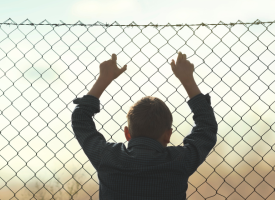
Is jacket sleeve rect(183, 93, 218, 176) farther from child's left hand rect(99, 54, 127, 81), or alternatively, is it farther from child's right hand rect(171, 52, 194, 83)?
child's left hand rect(99, 54, 127, 81)

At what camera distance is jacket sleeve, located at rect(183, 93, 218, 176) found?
1.41 meters

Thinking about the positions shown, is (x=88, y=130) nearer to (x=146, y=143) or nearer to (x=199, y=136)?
(x=146, y=143)

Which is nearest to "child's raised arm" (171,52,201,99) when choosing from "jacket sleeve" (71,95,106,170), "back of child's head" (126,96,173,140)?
"back of child's head" (126,96,173,140)

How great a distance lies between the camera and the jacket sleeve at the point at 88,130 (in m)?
1.41

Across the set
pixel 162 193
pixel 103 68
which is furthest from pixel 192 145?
pixel 103 68

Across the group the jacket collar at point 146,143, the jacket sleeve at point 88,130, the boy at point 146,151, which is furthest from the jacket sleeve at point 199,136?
the jacket sleeve at point 88,130

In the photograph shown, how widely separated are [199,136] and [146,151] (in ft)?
1.16

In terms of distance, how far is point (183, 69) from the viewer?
67.9 inches

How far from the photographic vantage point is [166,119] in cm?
143

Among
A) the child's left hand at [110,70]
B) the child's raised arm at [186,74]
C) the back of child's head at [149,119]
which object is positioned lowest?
the back of child's head at [149,119]

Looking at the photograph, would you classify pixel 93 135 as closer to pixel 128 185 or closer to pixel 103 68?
pixel 128 185

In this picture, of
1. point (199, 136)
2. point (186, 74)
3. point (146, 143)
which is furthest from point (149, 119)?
point (186, 74)

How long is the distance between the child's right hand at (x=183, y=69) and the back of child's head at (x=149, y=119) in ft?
1.15

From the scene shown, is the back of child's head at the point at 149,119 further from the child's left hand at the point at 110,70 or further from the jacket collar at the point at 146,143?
the child's left hand at the point at 110,70
